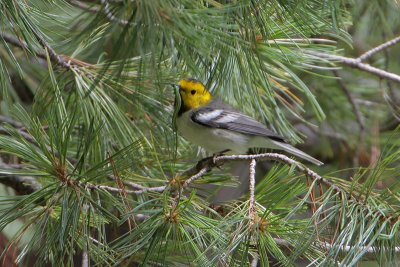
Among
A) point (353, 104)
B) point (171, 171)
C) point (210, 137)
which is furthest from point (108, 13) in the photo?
point (353, 104)

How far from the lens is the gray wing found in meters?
2.29

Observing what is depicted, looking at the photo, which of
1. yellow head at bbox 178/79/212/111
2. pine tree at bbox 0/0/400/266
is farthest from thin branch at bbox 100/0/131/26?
yellow head at bbox 178/79/212/111

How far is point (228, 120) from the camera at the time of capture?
7.86ft

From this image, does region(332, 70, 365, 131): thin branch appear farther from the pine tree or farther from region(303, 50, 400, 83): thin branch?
the pine tree

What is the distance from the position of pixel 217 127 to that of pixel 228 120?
5 centimetres

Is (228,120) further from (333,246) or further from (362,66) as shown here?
(333,246)

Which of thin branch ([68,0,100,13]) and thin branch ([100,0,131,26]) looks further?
thin branch ([68,0,100,13])

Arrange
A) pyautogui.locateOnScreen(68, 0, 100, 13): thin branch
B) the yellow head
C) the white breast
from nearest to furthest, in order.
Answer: pyautogui.locateOnScreen(68, 0, 100, 13): thin branch → the white breast → the yellow head

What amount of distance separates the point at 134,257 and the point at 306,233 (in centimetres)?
40

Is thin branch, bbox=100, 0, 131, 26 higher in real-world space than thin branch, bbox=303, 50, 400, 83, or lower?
higher

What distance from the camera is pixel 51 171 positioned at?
1427 millimetres

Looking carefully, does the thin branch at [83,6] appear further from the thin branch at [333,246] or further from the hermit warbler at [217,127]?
the thin branch at [333,246]

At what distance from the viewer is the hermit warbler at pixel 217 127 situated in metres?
2.29

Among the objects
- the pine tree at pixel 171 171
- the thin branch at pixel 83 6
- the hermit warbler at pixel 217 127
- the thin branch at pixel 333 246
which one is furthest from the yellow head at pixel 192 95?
the thin branch at pixel 333 246
